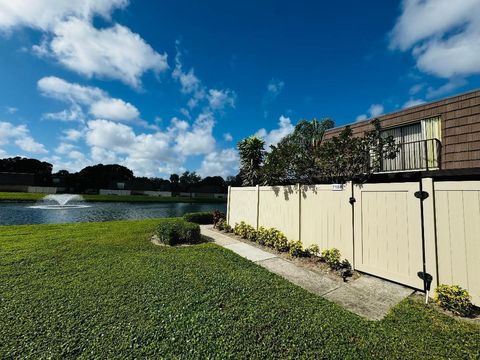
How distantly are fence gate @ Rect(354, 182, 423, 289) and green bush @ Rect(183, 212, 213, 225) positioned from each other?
325 inches

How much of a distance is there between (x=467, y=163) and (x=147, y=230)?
11.1 meters

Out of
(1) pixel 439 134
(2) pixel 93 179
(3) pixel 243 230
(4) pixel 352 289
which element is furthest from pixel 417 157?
(2) pixel 93 179

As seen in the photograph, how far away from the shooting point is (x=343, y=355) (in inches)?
94.9

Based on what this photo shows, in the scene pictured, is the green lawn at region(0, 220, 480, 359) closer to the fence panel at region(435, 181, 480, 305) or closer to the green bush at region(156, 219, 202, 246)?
the fence panel at region(435, 181, 480, 305)

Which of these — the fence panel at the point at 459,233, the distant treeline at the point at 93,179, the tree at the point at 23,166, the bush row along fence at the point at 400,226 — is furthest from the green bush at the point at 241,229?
the tree at the point at 23,166

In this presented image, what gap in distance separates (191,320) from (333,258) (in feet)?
11.7

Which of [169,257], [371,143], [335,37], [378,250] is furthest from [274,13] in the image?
[169,257]

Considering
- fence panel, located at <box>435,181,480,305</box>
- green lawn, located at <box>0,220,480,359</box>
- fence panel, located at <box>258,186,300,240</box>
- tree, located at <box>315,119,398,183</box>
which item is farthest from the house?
green lawn, located at <box>0,220,480,359</box>

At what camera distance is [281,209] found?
23.2 ft

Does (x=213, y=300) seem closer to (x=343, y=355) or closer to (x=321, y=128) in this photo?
(x=343, y=355)

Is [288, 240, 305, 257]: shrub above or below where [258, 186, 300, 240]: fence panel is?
below

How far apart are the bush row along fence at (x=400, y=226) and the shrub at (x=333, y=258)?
169 millimetres

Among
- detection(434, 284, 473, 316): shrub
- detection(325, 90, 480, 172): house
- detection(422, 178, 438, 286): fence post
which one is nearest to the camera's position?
detection(434, 284, 473, 316): shrub

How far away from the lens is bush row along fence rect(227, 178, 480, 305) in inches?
138
